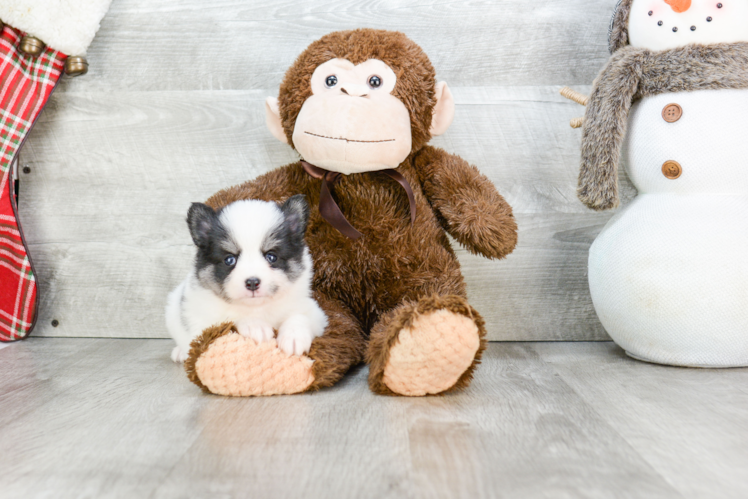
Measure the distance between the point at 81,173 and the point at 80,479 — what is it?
1116 millimetres

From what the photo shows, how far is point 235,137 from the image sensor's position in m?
1.65

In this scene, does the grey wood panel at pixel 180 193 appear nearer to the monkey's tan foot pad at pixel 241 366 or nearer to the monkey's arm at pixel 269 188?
the monkey's arm at pixel 269 188

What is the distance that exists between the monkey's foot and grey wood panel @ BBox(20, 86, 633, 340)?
60 centimetres

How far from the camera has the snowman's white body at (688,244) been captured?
1.23 m

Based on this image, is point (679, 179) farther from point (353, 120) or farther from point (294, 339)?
point (294, 339)

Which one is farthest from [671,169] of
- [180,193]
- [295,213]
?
[180,193]

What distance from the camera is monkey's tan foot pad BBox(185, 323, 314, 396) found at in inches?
42.8

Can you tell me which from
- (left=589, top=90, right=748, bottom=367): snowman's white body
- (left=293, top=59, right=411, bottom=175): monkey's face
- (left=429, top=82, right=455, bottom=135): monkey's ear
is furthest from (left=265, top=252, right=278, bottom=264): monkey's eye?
(left=589, top=90, right=748, bottom=367): snowman's white body

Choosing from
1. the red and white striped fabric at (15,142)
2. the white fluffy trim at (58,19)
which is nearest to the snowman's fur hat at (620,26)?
the white fluffy trim at (58,19)

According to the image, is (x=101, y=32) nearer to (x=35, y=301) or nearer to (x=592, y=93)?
(x=35, y=301)

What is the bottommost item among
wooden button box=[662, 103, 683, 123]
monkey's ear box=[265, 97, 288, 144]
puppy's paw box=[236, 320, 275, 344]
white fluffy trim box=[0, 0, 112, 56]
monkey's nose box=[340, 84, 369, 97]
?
puppy's paw box=[236, 320, 275, 344]

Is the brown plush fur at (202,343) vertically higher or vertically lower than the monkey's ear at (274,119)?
lower

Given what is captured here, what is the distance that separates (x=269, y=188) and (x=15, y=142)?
72 centimetres

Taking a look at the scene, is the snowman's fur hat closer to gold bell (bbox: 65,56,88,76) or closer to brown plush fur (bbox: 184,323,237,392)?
brown plush fur (bbox: 184,323,237,392)
